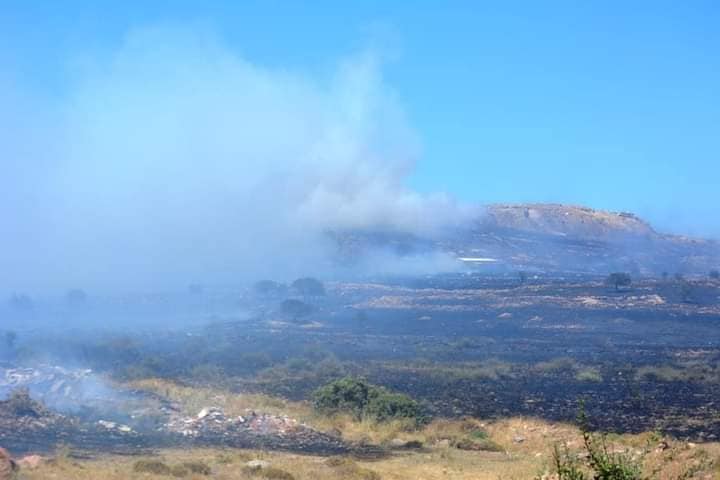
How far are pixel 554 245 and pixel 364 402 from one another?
14448cm

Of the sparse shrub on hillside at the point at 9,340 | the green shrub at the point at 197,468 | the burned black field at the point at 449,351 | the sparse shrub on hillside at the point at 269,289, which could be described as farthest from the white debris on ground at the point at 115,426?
the sparse shrub on hillside at the point at 269,289

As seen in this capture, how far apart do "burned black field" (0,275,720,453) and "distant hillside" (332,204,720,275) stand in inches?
1835

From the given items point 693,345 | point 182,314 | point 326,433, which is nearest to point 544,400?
point 326,433

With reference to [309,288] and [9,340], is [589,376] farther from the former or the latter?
[309,288]

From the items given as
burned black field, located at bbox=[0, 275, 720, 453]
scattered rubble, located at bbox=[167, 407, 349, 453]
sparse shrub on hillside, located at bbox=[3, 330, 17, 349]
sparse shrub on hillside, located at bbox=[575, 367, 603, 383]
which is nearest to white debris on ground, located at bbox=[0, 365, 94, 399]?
burned black field, located at bbox=[0, 275, 720, 453]

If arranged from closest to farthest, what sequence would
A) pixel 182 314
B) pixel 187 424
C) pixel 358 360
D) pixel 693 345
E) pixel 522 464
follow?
pixel 522 464, pixel 187 424, pixel 358 360, pixel 693 345, pixel 182 314

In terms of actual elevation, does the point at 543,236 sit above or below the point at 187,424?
above

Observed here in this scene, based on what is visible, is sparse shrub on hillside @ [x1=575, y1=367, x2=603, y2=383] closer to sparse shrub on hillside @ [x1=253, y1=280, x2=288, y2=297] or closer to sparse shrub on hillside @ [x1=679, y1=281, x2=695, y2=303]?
sparse shrub on hillside @ [x1=679, y1=281, x2=695, y2=303]

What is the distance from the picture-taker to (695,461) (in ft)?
61.6

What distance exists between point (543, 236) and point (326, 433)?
15710 centimetres

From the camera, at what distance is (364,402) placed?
122 feet

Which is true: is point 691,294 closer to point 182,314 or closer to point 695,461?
→ point 182,314

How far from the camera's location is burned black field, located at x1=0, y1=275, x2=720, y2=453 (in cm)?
3691

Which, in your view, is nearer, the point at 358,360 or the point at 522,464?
the point at 522,464
